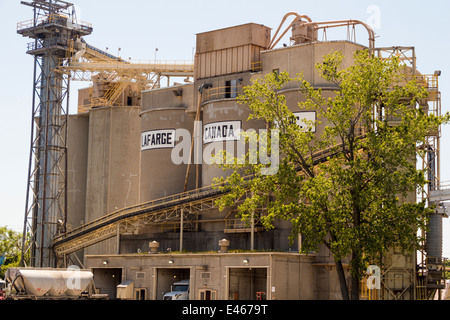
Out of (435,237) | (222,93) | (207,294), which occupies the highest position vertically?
(222,93)

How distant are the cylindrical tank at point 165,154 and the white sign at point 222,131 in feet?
12.2

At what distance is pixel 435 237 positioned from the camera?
45.1 meters

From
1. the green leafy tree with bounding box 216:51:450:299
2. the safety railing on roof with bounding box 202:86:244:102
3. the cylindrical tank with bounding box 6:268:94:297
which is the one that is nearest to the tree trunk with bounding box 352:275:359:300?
the green leafy tree with bounding box 216:51:450:299

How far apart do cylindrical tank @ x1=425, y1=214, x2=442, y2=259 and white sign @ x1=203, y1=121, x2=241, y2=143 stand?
15213mm

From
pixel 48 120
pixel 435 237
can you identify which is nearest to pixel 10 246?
pixel 48 120

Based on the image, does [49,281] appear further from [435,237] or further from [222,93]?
[435,237]

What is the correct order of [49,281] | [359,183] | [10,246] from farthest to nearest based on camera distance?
1. [10,246]
2. [49,281]
3. [359,183]

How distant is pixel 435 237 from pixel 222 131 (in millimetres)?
17378

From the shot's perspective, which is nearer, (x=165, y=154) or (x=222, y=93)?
(x=222, y=93)

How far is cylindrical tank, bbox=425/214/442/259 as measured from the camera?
45031mm

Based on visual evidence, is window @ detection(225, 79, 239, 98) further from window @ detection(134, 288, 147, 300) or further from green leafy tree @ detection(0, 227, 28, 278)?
green leafy tree @ detection(0, 227, 28, 278)

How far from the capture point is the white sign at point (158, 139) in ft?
197
